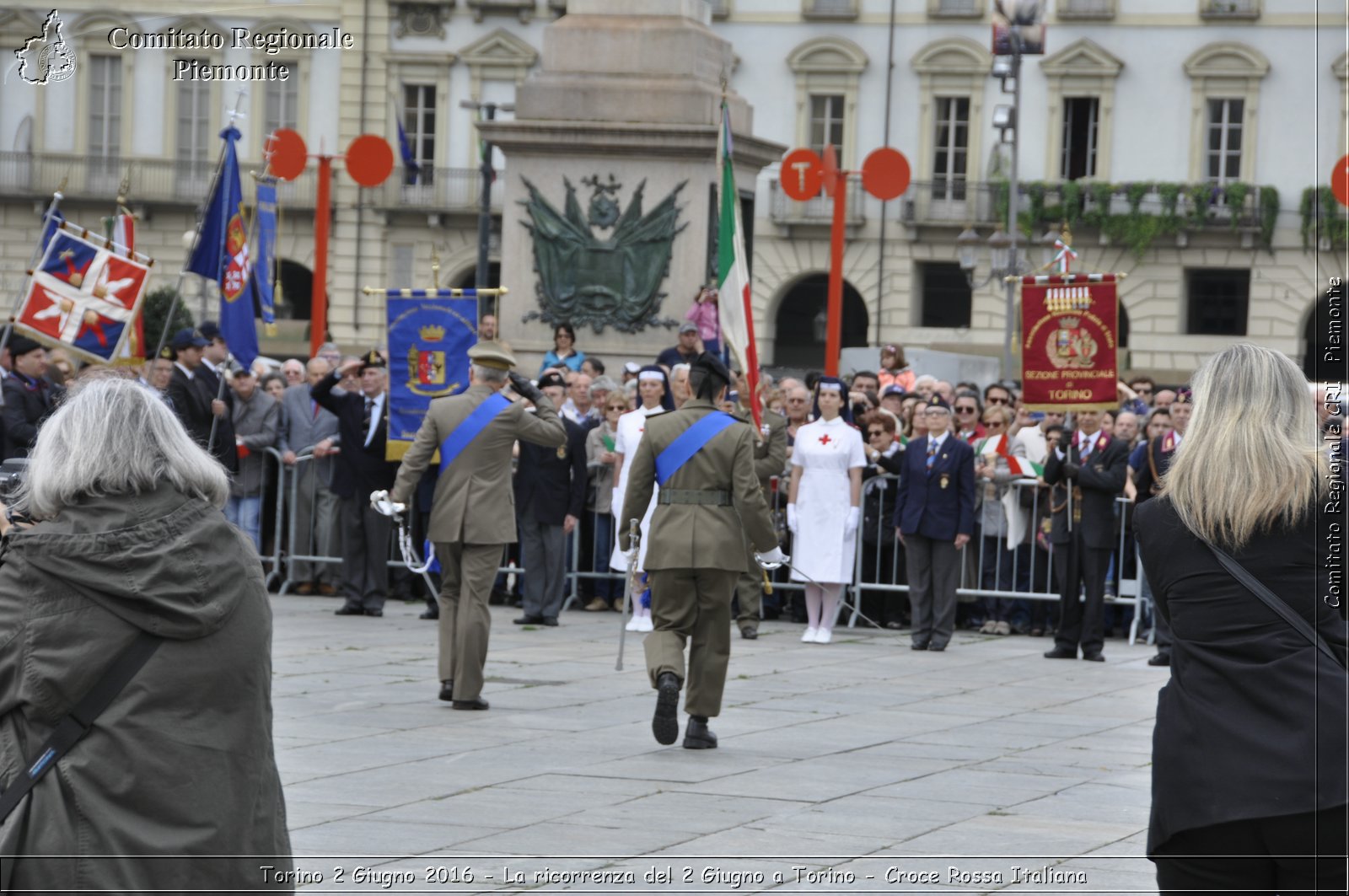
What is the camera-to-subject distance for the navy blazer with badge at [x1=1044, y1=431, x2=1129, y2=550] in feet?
46.4

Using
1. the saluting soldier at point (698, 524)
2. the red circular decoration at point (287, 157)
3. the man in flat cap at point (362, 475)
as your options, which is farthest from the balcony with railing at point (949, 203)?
the saluting soldier at point (698, 524)

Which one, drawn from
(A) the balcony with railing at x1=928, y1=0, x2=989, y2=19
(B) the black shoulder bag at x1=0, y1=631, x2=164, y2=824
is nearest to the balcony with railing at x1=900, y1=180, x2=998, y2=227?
(A) the balcony with railing at x1=928, y1=0, x2=989, y2=19

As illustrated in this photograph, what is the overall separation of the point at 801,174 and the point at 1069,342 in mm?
9926

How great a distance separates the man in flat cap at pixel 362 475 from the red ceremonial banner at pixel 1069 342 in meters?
4.79

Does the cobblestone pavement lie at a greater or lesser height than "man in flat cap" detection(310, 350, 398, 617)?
lesser

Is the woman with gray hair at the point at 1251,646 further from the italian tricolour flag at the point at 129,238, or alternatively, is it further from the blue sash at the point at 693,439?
the italian tricolour flag at the point at 129,238

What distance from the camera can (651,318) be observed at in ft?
57.9

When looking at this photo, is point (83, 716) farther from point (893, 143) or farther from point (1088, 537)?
point (893, 143)

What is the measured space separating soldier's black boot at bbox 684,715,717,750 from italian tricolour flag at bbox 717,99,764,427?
4.27 metres

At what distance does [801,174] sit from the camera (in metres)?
25.2

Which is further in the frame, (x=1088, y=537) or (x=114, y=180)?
(x=114, y=180)

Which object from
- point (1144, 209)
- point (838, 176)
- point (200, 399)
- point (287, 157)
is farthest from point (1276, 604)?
point (1144, 209)

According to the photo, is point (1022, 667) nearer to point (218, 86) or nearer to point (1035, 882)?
point (1035, 882)

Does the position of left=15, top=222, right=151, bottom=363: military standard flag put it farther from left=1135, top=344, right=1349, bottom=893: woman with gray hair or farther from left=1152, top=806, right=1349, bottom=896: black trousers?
left=1152, top=806, right=1349, bottom=896: black trousers
